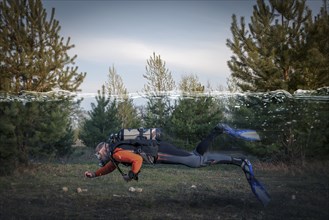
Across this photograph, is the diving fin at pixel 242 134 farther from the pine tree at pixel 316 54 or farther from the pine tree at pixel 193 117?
the pine tree at pixel 316 54

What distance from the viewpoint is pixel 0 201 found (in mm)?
6914

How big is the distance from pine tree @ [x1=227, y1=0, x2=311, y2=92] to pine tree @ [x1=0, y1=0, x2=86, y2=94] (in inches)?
183

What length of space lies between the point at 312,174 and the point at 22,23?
7843 millimetres

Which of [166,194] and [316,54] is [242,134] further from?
[316,54]

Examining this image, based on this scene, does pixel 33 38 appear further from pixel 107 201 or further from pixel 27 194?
pixel 107 201

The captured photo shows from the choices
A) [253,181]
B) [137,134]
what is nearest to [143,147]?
[137,134]

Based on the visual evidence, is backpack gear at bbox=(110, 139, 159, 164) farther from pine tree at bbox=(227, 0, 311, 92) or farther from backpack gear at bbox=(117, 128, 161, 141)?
pine tree at bbox=(227, 0, 311, 92)

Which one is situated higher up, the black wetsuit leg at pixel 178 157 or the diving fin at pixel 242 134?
the diving fin at pixel 242 134

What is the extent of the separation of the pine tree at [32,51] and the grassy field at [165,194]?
7.32ft

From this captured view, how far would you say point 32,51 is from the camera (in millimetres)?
10031

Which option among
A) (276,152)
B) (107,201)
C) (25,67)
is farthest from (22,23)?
(276,152)

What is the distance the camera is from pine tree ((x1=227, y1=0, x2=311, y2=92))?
34.0 feet

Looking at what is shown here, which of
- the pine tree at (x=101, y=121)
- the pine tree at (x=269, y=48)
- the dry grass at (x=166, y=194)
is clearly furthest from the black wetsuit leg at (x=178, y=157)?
the pine tree at (x=269, y=48)

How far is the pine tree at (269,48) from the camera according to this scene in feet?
34.0
